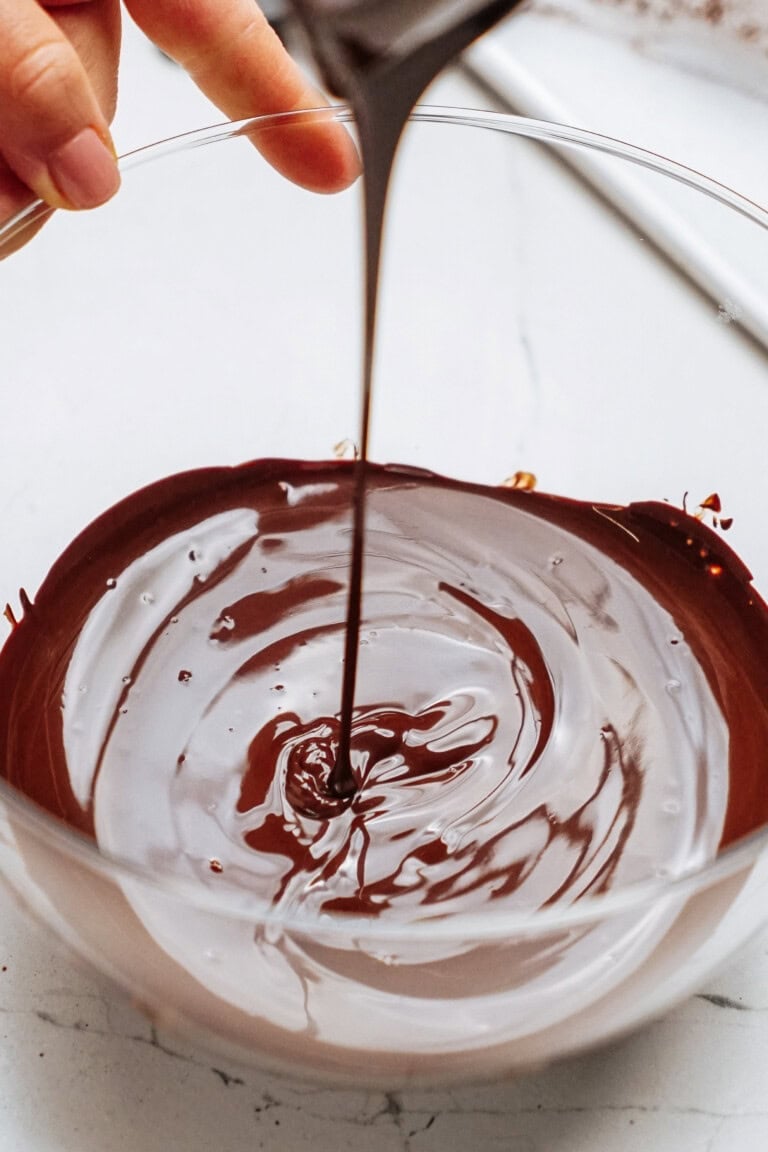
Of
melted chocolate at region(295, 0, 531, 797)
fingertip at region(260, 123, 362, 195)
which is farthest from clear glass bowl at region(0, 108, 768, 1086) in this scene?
melted chocolate at region(295, 0, 531, 797)

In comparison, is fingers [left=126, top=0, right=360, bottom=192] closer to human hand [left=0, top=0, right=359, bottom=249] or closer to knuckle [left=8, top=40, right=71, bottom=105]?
human hand [left=0, top=0, right=359, bottom=249]

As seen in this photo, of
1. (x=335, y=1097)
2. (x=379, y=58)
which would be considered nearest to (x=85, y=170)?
(x=379, y=58)

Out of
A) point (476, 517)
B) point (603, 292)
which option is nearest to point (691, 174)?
point (603, 292)

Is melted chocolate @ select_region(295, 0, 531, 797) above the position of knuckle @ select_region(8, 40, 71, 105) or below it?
above

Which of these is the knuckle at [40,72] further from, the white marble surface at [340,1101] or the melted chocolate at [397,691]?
the white marble surface at [340,1101]

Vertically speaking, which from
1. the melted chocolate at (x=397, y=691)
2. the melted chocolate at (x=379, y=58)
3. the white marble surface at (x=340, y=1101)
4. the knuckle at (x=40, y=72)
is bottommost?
the white marble surface at (x=340, y=1101)

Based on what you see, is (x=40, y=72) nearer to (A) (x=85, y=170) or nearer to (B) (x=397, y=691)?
(A) (x=85, y=170)

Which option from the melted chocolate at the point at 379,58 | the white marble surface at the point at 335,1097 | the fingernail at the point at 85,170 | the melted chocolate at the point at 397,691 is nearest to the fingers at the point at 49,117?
the fingernail at the point at 85,170
